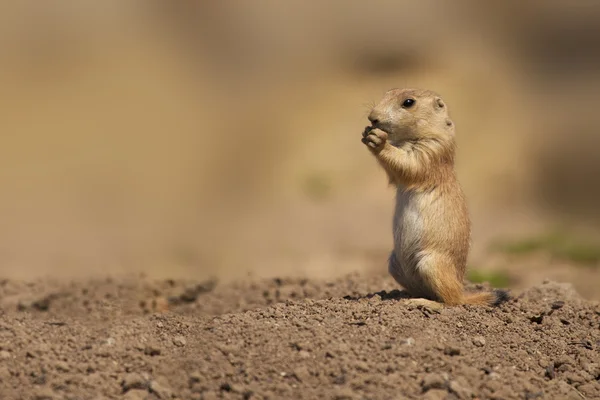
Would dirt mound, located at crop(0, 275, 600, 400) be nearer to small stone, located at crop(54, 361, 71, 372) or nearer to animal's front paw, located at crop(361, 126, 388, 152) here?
small stone, located at crop(54, 361, 71, 372)

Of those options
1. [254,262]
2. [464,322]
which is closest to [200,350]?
[464,322]

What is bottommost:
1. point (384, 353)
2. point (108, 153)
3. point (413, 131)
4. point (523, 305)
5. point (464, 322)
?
point (384, 353)

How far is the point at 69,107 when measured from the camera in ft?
59.7

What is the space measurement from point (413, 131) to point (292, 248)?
20.1 ft

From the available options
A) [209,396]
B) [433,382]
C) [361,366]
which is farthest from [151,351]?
[433,382]

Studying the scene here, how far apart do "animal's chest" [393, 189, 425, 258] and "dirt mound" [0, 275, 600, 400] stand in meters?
0.44

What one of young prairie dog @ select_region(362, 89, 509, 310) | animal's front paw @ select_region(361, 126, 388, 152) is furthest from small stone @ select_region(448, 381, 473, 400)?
animal's front paw @ select_region(361, 126, 388, 152)

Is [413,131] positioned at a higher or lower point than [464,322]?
higher

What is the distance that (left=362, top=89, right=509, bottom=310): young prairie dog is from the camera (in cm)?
589

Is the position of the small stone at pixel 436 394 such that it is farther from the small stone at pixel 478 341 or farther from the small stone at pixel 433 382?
the small stone at pixel 478 341

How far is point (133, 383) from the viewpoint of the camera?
14.2 ft

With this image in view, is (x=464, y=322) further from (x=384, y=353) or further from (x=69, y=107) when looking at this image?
(x=69, y=107)

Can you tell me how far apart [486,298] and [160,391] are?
2878 mm

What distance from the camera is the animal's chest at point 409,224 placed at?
5957 millimetres
